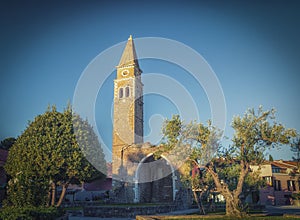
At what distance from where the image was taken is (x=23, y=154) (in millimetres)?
23141

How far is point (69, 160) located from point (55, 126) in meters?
3.54

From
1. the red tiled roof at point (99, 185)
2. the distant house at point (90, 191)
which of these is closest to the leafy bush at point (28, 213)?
the distant house at point (90, 191)

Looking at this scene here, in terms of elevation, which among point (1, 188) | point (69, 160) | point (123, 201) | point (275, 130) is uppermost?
point (275, 130)

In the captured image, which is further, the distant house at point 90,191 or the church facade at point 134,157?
the distant house at point 90,191

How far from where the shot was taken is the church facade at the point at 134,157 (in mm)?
38844

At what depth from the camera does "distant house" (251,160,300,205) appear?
148 ft

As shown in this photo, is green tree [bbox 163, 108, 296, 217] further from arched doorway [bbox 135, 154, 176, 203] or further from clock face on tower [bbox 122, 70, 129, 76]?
clock face on tower [bbox 122, 70, 129, 76]

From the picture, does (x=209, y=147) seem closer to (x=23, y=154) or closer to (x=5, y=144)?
(x=23, y=154)

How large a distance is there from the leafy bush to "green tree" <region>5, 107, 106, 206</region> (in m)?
6.62

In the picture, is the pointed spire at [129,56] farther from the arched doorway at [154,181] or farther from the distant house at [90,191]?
the distant house at [90,191]

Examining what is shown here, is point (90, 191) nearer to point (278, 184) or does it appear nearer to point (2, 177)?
point (2, 177)

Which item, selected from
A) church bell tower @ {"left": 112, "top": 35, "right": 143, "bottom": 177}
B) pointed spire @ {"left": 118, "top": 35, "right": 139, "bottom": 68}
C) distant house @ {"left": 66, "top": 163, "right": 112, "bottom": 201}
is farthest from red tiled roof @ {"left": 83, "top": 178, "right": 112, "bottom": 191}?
pointed spire @ {"left": 118, "top": 35, "right": 139, "bottom": 68}

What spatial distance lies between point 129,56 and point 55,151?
3245 cm

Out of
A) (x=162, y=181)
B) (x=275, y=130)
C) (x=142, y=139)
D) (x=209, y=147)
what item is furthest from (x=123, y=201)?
(x=275, y=130)
